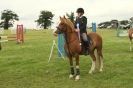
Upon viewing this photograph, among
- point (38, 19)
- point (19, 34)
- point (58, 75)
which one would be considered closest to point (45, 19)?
point (38, 19)

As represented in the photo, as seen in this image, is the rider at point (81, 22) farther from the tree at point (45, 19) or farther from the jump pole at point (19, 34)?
the tree at point (45, 19)

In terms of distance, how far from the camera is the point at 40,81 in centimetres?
1480

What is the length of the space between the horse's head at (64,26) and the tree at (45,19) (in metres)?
111

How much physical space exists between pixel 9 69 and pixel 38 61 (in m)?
2.75

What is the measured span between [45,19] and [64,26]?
115017 mm

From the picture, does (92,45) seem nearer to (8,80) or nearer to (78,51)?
(78,51)

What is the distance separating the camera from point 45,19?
129625 millimetres

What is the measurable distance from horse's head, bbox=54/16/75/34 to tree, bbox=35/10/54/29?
111 m

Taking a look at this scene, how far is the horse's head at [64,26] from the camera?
1479 centimetres

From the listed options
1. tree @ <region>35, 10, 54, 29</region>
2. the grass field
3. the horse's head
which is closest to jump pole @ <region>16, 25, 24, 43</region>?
the grass field

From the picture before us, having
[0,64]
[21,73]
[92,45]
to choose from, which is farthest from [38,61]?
[92,45]

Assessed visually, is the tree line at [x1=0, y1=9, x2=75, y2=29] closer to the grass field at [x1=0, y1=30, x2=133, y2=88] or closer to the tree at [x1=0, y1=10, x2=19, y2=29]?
the tree at [x1=0, y1=10, x2=19, y2=29]

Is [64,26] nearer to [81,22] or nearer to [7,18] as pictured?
[81,22]

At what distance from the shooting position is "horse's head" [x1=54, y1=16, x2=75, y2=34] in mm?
14789
